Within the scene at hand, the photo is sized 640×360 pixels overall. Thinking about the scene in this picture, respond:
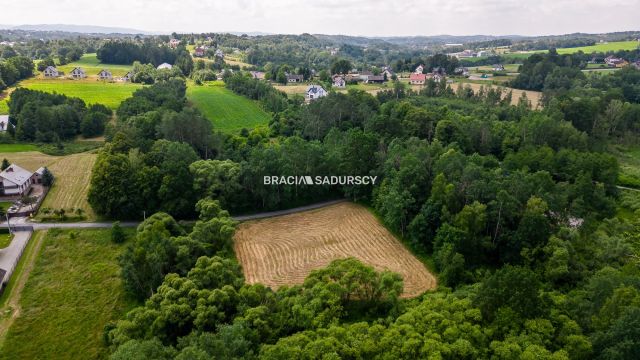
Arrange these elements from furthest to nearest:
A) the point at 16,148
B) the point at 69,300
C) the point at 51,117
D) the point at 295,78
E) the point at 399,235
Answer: the point at 295,78 → the point at 51,117 → the point at 16,148 → the point at 399,235 → the point at 69,300

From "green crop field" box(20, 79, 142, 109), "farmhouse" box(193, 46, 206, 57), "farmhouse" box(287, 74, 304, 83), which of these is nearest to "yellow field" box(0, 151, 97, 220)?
"green crop field" box(20, 79, 142, 109)

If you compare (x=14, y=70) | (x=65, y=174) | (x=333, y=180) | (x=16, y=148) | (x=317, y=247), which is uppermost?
(x=14, y=70)

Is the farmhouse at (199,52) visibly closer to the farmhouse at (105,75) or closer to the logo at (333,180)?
the farmhouse at (105,75)

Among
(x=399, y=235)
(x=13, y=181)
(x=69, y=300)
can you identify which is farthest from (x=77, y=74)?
(x=399, y=235)

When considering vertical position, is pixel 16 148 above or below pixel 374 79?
below

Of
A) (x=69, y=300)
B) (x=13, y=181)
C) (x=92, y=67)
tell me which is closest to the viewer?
(x=69, y=300)

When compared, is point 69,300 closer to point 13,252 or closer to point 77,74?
point 13,252

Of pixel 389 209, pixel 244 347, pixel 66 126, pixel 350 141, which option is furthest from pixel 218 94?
pixel 244 347
